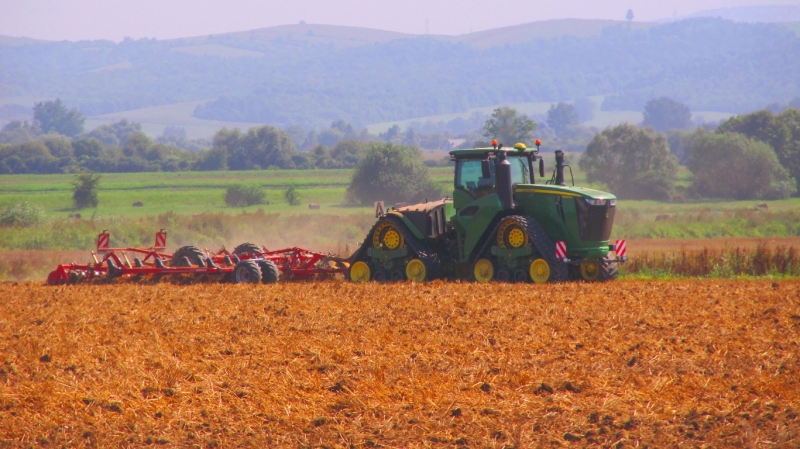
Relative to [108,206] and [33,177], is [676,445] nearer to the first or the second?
[108,206]

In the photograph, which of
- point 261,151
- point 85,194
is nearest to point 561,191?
point 85,194

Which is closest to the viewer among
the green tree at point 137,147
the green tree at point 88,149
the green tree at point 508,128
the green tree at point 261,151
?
the green tree at point 508,128

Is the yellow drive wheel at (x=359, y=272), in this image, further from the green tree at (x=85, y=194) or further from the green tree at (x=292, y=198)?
the green tree at (x=85, y=194)

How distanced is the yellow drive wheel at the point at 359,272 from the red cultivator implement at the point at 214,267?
32 cm

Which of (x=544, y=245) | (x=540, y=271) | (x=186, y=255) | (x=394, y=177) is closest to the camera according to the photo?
(x=544, y=245)

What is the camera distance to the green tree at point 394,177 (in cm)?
4944

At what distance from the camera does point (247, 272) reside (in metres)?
17.0

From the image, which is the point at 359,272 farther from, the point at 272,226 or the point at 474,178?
the point at 272,226

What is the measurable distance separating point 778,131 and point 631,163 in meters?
10.2

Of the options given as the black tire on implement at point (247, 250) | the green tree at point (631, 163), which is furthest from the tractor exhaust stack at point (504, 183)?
the green tree at point (631, 163)

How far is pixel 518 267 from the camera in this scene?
15992mm

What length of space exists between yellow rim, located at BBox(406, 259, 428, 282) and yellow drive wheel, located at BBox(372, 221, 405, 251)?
1.59 feet

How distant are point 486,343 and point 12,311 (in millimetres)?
7744

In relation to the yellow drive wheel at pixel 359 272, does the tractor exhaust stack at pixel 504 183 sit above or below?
above
